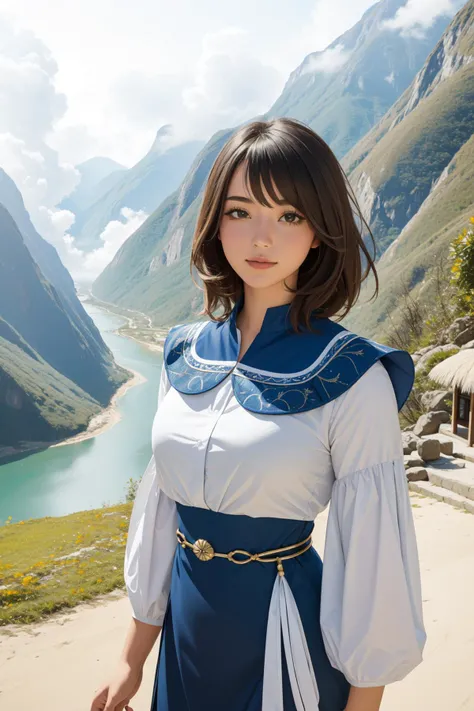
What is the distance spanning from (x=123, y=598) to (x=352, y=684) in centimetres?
587

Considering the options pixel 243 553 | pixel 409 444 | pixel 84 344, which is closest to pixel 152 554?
pixel 243 553

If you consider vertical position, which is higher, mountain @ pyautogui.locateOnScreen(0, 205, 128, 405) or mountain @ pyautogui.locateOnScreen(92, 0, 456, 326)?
mountain @ pyautogui.locateOnScreen(92, 0, 456, 326)

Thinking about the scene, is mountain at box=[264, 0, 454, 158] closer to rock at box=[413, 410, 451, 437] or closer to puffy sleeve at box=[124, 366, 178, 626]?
rock at box=[413, 410, 451, 437]

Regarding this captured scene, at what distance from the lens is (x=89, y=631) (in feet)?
18.8

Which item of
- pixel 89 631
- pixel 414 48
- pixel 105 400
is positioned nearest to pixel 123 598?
pixel 89 631

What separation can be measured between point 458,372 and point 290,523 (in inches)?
332

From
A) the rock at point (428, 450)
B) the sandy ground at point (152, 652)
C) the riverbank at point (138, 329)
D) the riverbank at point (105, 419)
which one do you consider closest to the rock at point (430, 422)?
the rock at point (428, 450)

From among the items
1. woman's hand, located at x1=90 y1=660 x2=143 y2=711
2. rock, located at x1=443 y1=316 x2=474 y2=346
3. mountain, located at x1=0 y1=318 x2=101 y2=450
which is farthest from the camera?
mountain, located at x1=0 y1=318 x2=101 y2=450

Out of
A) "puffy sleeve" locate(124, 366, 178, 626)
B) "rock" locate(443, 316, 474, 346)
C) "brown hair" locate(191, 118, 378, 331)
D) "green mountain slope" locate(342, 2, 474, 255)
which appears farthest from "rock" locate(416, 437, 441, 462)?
"green mountain slope" locate(342, 2, 474, 255)

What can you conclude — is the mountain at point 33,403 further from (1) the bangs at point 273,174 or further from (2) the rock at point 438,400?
(1) the bangs at point 273,174

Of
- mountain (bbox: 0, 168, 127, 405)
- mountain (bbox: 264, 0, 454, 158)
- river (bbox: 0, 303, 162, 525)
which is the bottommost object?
river (bbox: 0, 303, 162, 525)

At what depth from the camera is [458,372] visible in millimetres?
9219

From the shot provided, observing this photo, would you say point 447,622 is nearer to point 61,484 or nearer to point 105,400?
point 61,484

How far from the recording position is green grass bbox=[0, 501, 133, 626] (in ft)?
21.2
